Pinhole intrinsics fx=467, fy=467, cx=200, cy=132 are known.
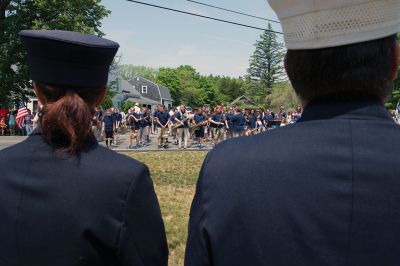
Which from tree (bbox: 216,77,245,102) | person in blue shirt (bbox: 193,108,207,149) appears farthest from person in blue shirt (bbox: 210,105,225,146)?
tree (bbox: 216,77,245,102)

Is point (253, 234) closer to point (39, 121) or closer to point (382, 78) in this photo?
point (382, 78)

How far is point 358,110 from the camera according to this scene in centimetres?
130

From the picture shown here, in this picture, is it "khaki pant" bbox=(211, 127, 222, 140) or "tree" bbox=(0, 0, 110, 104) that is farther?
"tree" bbox=(0, 0, 110, 104)

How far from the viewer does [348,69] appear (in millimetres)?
1294

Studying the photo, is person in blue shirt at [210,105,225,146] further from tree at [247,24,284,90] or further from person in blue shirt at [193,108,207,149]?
tree at [247,24,284,90]

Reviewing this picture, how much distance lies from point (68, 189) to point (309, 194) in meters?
0.96

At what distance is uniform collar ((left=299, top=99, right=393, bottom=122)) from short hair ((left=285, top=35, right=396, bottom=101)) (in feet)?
0.06

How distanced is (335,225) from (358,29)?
20.6 inches

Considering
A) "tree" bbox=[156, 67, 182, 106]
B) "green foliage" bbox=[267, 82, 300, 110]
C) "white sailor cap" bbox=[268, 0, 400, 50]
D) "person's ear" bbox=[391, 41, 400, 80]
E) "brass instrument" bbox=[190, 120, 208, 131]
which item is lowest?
"brass instrument" bbox=[190, 120, 208, 131]

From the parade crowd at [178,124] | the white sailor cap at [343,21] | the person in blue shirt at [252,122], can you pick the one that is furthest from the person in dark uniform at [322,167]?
the person in blue shirt at [252,122]

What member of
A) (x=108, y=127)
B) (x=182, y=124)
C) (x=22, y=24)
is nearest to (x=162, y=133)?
(x=182, y=124)

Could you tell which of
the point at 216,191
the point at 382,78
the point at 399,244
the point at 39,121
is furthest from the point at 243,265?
the point at 39,121

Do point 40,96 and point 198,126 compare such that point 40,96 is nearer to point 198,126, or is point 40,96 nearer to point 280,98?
point 198,126

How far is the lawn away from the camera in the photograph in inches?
244
